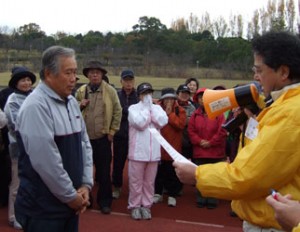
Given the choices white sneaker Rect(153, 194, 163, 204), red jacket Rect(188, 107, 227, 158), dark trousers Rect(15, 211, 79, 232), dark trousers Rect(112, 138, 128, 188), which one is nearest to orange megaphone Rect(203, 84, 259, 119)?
dark trousers Rect(15, 211, 79, 232)

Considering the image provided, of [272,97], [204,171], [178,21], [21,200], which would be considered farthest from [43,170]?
[178,21]

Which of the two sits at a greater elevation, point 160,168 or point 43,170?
point 43,170

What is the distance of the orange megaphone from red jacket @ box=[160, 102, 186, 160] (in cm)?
361

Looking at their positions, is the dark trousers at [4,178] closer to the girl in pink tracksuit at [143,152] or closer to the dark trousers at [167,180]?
the girl in pink tracksuit at [143,152]

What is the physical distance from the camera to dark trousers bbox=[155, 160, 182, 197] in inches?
249

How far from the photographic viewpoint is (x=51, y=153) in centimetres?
260

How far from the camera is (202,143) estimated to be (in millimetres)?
6012

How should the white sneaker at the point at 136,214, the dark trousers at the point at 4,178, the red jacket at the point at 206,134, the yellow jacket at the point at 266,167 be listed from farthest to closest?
the red jacket at the point at 206,134 < the dark trousers at the point at 4,178 < the white sneaker at the point at 136,214 < the yellow jacket at the point at 266,167

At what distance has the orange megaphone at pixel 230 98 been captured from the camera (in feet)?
8.04

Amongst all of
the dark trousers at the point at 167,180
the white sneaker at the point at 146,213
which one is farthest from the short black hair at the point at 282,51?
the dark trousers at the point at 167,180

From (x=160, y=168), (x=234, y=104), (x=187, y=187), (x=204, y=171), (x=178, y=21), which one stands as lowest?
Answer: (x=187, y=187)

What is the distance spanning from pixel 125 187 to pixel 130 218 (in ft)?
5.07

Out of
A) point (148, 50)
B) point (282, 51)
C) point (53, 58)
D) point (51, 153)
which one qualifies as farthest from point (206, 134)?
point (148, 50)

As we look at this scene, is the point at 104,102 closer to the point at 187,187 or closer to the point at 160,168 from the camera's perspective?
the point at 160,168
